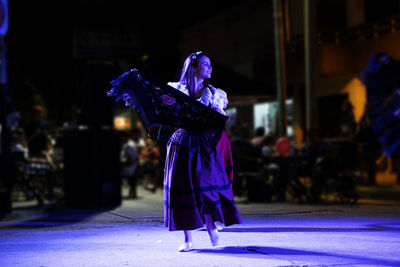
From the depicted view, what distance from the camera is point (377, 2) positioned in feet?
78.6

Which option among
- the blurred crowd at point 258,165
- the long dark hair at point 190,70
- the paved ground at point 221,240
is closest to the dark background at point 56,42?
the blurred crowd at point 258,165

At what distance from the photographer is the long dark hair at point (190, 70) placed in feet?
23.7

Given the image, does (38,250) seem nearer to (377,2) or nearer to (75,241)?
(75,241)

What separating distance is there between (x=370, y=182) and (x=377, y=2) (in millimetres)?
7153

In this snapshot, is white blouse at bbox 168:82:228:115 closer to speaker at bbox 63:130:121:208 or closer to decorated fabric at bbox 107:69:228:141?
decorated fabric at bbox 107:69:228:141

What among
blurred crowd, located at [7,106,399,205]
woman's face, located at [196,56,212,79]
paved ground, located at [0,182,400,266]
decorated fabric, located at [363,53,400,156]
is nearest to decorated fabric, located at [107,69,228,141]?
woman's face, located at [196,56,212,79]

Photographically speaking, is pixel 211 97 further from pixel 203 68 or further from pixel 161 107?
pixel 161 107

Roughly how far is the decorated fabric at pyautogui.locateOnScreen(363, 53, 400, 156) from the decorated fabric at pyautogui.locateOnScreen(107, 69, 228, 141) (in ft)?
29.3

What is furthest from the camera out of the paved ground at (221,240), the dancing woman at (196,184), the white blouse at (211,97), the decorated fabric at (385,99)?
the decorated fabric at (385,99)

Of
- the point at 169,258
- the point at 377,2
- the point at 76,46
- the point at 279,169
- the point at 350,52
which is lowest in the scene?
the point at 169,258

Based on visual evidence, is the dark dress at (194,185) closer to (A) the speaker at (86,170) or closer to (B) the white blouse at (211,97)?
(B) the white blouse at (211,97)

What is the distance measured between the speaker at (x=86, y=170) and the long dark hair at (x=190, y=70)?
19.9 feet

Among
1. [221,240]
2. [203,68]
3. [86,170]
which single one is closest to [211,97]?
[203,68]

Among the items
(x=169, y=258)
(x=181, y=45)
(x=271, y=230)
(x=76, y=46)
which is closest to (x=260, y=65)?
(x=181, y=45)
